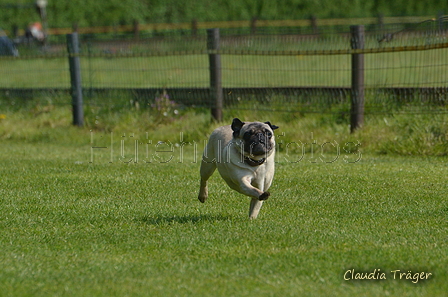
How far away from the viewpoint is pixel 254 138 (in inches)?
247

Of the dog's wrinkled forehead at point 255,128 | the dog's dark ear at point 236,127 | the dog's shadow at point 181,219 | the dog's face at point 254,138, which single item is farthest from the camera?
the dog's shadow at point 181,219

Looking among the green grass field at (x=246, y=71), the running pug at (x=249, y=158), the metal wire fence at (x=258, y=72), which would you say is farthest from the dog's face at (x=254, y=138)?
the green grass field at (x=246, y=71)

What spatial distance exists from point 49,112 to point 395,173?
9180 millimetres

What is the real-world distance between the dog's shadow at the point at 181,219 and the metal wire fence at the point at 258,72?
5469mm

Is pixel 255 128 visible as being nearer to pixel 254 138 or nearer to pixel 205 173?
pixel 254 138

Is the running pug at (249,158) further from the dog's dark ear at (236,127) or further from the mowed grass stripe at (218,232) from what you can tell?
the mowed grass stripe at (218,232)

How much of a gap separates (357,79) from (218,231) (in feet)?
20.9

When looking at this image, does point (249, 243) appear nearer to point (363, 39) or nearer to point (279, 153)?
point (279, 153)

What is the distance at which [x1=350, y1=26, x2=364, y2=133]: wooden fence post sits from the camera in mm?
12023

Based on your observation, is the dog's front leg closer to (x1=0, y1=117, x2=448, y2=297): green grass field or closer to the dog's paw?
the dog's paw

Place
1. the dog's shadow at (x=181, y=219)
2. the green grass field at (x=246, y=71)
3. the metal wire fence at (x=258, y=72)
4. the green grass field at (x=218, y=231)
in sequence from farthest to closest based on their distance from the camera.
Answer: the green grass field at (x=246, y=71), the metal wire fence at (x=258, y=72), the dog's shadow at (x=181, y=219), the green grass field at (x=218, y=231)

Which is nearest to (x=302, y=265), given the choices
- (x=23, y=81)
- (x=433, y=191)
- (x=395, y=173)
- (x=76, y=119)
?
(x=433, y=191)

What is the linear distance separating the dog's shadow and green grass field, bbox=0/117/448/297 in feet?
0.07

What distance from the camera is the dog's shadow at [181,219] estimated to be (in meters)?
6.96
